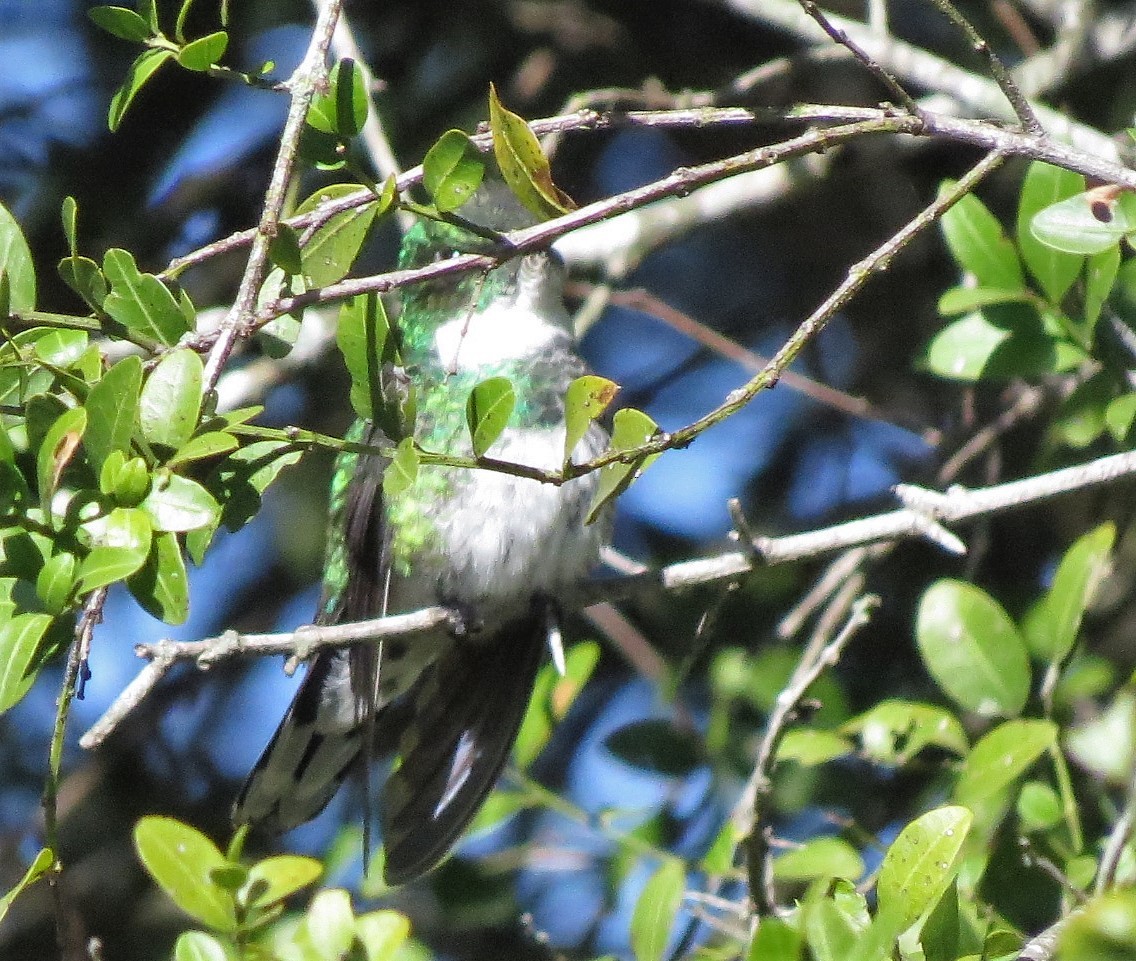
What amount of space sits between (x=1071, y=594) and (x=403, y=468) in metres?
1.38

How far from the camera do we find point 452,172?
1.64 meters

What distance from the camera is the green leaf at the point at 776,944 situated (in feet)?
5.06

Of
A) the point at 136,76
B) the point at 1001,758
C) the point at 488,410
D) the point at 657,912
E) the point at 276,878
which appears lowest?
the point at 657,912

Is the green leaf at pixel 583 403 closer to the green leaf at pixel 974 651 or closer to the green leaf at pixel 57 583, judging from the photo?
the green leaf at pixel 57 583

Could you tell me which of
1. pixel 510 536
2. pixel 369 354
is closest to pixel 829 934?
pixel 369 354

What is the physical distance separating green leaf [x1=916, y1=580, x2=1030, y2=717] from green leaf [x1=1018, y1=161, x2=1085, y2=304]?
20.4 inches

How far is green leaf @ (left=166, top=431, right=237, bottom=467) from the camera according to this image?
1.62 metres

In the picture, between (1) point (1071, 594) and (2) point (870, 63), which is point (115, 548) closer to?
(2) point (870, 63)

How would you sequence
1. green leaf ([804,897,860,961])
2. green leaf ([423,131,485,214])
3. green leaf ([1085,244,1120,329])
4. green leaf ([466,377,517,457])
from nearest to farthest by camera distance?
green leaf ([804,897,860,961])
green leaf ([423,131,485,214])
green leaf ([466,377,517,457])
green leaf ([1085,244,1120,329])

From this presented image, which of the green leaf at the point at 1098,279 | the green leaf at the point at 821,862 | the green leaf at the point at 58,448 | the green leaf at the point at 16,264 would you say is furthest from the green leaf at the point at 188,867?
the green leaf at the point at 1098,279

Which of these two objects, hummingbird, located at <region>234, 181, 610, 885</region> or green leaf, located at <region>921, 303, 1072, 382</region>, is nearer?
green leaf, located at <region>921, 303, 1072, 382</region>

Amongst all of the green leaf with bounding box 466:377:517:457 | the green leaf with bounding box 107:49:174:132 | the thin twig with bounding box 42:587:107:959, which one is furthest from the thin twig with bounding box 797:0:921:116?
the thin twig with bounding box 42:587:107:959

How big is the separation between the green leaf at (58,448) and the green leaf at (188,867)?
1.33 ft

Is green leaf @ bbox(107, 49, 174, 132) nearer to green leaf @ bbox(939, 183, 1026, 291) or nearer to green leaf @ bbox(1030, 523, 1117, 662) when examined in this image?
green leaf @ bbox(939, 183, 1026, 291)
